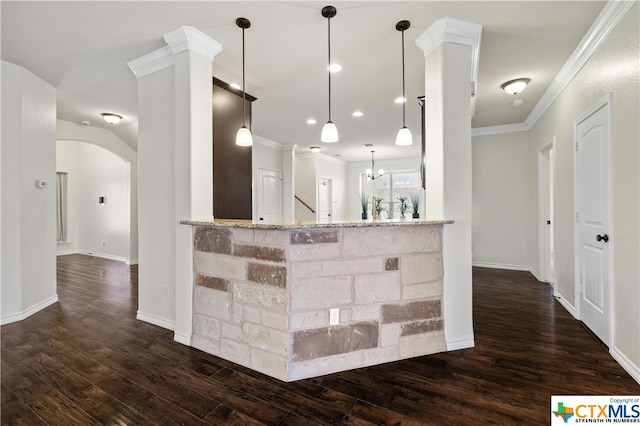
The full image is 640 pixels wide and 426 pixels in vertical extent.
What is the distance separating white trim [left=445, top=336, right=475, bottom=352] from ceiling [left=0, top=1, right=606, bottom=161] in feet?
8.47

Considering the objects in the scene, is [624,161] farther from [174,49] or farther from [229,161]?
[174,49]

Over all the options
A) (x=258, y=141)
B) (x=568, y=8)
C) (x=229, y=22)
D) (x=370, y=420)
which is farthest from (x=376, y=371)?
(x=258, y=141)

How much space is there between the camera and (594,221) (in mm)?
2637

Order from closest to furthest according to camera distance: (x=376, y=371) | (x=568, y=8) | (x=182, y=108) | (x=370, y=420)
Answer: (x=370, y=420)
(x=376, y=371)
(x=568, y=8)
(x=182, y=108)

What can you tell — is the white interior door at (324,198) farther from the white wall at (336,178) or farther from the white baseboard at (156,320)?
the white baseboard at (156,320)

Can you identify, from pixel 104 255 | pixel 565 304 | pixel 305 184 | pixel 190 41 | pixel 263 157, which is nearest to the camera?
pixel 190 41

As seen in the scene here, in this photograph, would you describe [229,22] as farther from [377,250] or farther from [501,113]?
[501,113]

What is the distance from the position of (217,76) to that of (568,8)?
3.15 metres

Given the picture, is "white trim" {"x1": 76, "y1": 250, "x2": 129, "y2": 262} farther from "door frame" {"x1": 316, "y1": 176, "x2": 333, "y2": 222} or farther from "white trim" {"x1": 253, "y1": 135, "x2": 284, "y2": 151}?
"door frame" {"x1": 316, "y1": 176, "x2": 333, "y2": 222}

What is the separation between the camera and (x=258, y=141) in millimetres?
6129

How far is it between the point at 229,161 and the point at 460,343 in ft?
9.16

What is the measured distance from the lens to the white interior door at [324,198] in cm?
800

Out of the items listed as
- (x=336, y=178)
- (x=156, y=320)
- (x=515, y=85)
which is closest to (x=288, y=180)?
(x=336, y=178)

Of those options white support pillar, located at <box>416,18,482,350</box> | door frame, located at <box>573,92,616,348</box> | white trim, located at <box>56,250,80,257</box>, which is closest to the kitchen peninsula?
white support pillar, located at <box>416,18,482,350</box>
